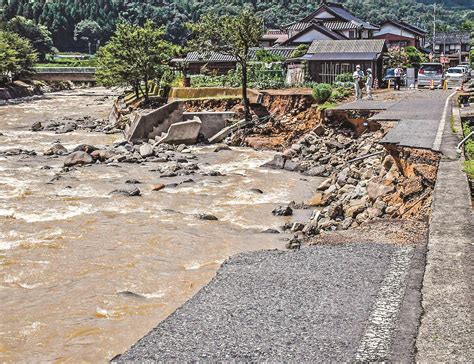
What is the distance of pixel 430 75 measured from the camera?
44.2 metres

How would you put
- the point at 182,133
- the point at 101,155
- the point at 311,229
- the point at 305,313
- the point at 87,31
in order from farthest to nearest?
the point at 87,31, the point at 182,133, the point at 101,155, the point at 311,229, the point at 305,313

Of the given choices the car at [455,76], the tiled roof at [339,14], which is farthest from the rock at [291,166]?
the tiled roof at [339,14]

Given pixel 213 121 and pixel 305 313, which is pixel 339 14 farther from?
pixel 305 313

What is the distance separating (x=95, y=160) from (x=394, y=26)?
68.1m

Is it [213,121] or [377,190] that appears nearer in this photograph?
[377,190]

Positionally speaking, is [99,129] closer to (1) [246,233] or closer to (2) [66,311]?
(1) [246,233]

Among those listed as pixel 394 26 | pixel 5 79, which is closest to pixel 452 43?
pixel 394 26

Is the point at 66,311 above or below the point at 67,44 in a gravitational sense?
below

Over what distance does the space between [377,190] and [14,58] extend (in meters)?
65.8

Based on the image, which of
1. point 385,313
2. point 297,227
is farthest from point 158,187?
point 385,313

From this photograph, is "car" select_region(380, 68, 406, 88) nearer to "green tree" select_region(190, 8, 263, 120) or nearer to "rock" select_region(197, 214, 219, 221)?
"green tree" select_region(190, 8, 263, 120)

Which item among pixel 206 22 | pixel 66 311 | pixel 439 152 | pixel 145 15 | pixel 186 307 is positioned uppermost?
pixel 145 15

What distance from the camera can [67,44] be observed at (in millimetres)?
148625

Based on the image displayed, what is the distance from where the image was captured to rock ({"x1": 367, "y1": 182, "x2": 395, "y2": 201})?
1736 centimetres
